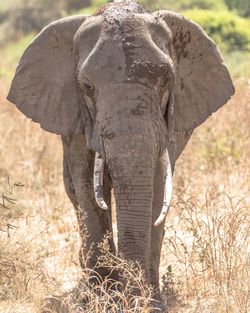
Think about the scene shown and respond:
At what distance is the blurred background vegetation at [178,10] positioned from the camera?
562 inches

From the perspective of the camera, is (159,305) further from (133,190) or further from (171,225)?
(171,225)

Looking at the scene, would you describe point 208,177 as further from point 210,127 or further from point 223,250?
point 223,250

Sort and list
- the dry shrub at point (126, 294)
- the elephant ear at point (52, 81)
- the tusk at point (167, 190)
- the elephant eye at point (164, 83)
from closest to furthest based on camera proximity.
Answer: the dry shrub at point (126, 294)
the tusk at point (167, 190)
the elephant eye at point (164, 83)
the elephant ear at point (52, 81)

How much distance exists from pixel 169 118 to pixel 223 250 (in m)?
0.83

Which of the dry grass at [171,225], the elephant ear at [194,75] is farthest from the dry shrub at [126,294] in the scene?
the elephant ear at [194,75]

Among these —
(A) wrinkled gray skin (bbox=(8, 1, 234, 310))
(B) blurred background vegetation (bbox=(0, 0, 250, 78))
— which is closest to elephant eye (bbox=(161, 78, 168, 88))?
(A) wrinkled gray skin (bbox=(8, 1, 234, 310))

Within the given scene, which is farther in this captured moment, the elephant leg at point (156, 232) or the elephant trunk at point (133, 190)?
the elephant leg at point (156, 232)

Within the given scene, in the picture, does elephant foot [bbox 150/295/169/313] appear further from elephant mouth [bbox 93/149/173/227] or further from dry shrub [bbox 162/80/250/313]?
elephant mouth [bbox 93/149/173/227]

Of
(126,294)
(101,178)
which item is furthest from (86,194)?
(126,294)

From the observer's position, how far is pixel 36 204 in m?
9.58

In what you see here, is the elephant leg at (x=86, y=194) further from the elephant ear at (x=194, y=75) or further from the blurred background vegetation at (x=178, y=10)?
the blurred background vegetation at (x=178, y=10)

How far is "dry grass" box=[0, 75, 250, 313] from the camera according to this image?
6.45 metres

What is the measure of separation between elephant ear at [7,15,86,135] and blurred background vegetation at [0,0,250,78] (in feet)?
5.00

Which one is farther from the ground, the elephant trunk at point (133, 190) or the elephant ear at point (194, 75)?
the elephant ear at point (194, 75)
